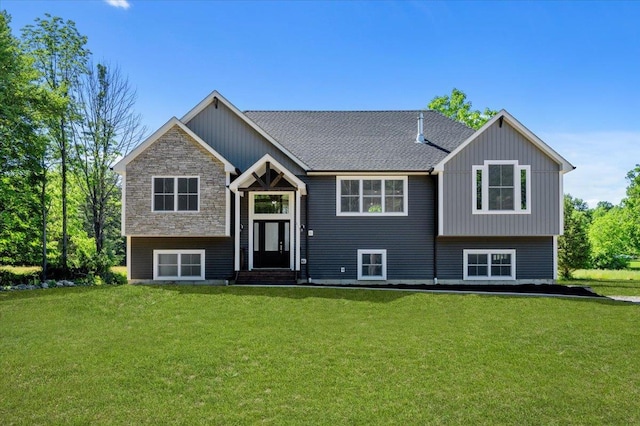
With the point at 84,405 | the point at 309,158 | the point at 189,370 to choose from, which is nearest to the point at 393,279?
the point at 309,158

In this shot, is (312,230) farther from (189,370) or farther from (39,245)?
(39,245)

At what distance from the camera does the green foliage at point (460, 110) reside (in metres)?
32.9

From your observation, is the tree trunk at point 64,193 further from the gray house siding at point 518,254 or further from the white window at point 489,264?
the white window at point 489,264

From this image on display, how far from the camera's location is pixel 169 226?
1566cm

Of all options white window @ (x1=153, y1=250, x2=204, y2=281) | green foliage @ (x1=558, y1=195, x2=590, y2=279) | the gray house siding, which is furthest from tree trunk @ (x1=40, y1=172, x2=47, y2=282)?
green foliage @ (x1=558, y1=195, x2=590, y2=279)

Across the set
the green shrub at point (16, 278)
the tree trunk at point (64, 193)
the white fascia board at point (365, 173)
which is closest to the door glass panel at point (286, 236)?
the white fascia board at point (365, 173)

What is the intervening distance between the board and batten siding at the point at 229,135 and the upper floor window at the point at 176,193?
2104 millimetres

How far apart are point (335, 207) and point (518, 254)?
7504mm

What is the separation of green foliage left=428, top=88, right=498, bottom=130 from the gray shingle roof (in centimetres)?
1300

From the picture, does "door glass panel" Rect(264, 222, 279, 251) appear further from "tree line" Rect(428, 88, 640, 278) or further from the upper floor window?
"tree line" Rect(428, 88, 640, 278)

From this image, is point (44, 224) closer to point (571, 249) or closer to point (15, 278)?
point (15, 278)

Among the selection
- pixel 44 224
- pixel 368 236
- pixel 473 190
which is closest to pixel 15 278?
pixel 44 224

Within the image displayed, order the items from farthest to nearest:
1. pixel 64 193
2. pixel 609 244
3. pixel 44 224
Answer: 1. pixel 609 244
2. pixel 64 193
3. pixel 44 224

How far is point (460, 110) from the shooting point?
33031 millimetres
